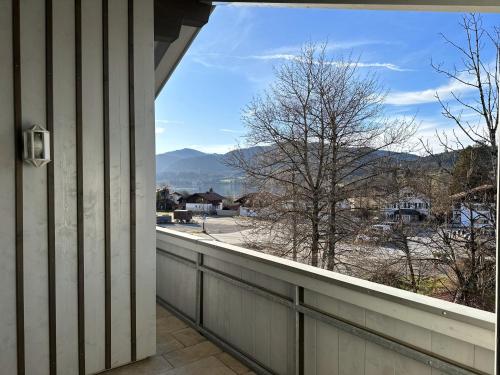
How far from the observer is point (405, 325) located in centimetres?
156

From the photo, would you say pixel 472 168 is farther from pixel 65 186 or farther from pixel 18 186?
pixel 18 186

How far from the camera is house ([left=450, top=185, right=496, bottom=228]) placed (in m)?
5.72

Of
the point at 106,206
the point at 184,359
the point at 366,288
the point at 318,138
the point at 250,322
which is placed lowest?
the point at 184,359

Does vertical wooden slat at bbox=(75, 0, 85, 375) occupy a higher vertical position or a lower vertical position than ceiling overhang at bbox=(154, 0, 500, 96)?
lower

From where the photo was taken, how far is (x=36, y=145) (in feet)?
6.79

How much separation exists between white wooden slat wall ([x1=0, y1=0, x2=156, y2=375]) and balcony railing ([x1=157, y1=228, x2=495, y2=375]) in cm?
55

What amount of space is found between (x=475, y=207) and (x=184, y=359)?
575 centimetres

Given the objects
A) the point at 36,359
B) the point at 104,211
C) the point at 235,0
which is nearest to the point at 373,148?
the point at 235,0

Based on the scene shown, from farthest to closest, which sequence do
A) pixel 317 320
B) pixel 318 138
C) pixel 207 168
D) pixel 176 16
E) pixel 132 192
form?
1. pixel 318 138
2. pixel 207 168
3. pixel 176 16
4. pixel 132 192
5. pixel 317 320

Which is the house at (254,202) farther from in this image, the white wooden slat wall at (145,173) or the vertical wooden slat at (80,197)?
the vertical wooden slat at (80,197)

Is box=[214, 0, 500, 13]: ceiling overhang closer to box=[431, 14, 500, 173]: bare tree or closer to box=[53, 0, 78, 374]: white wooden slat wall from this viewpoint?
box=[53, 0, 78, 374]: white wooden slat wall

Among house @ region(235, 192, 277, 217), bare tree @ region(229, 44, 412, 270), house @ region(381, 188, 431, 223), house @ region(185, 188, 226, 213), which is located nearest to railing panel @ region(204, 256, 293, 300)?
house @ region(185, 188, 226, 213)

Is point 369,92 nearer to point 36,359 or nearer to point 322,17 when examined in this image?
point 322,17

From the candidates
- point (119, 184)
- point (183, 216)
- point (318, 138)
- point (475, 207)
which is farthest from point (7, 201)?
point (318, 138)
